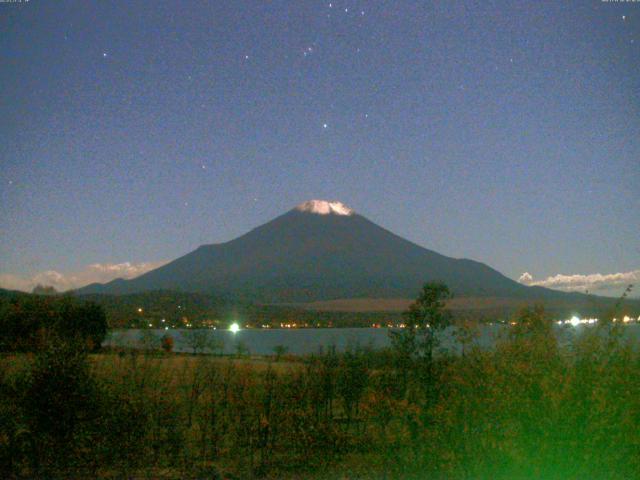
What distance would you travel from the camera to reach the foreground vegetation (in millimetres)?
5367

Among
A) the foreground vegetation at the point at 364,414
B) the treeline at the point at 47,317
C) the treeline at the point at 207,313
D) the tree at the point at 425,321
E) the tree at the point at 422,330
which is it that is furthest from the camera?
the treeline at the point at 207,313

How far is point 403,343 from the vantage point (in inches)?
492

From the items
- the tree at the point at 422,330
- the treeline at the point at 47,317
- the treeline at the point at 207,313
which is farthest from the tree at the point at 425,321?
the treeline at the point at 207,313

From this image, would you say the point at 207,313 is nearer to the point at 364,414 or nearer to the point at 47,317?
the point at 47,317

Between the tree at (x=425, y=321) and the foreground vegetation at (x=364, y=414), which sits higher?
the tree at (x=425, y=321)

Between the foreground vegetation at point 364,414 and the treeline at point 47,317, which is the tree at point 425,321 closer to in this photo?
the foreground vegetation at point 364,414

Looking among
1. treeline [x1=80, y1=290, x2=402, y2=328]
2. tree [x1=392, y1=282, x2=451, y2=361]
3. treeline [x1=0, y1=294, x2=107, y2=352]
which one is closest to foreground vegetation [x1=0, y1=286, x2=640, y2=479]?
tree [x1=392, y1=282, x2=451, y2=361]

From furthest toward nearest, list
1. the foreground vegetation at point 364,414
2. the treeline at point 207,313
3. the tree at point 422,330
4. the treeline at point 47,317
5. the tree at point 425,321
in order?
the treeline at point 207,313
the treeline at point 47,317
the tree at point 425,321
the tree at point 422,330
the foreground vegetation at point 364,414

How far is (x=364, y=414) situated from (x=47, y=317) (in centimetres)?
2600

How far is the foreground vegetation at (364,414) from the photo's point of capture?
5367mm

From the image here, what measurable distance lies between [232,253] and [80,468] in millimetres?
133668

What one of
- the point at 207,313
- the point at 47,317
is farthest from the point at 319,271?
the point at 47,317

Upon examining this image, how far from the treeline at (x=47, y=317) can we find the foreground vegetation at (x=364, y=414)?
15686 millimetres

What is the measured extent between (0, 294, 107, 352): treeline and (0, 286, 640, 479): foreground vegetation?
51.5 feet
